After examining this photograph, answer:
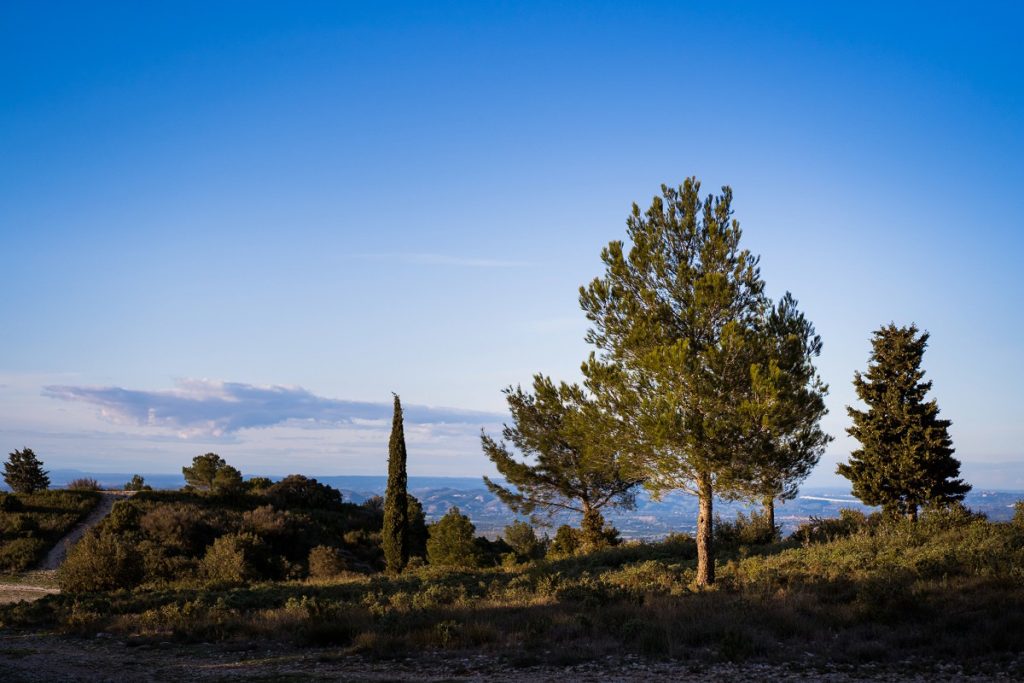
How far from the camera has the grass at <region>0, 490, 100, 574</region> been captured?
1318 inches

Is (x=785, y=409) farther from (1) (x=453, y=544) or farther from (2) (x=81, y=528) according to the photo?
(2) (x=81, y=528)

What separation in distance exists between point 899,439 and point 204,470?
51.0 meters

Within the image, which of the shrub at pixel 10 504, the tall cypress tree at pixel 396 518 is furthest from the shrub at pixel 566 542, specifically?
the shrub at pixel 10 504

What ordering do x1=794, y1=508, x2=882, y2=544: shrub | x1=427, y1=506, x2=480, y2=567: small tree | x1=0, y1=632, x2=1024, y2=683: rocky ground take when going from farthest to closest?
x1=427, y1=506, x2=480, y2=567: small tree → x1=794, y1=508, x2=882, y2=544: shrub → x1=0, y1=632, x2=1024, y2=683: rocky ground

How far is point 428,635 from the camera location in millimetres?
12930

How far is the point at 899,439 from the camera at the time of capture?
30.2m

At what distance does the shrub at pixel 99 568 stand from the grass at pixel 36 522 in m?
8.78

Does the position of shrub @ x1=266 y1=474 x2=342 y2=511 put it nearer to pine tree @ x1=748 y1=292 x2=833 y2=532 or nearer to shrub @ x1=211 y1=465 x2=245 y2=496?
shrub @ x1=211 y1=465 x2=245 y2=496

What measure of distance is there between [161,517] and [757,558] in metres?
30.6

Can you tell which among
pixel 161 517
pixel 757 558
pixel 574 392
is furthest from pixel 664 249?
pixel 161 517

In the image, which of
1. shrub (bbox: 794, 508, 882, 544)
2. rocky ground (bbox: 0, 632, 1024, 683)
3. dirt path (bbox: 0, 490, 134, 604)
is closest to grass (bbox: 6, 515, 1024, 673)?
rocky ground (bbox: 0, 632, 1024, 683)

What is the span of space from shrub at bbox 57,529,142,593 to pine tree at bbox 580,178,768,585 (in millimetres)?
19655

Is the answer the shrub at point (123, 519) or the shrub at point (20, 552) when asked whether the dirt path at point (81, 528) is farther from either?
the shrub at point (123, 519)

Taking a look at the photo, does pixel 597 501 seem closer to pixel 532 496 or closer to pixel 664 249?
pixel 532 496
